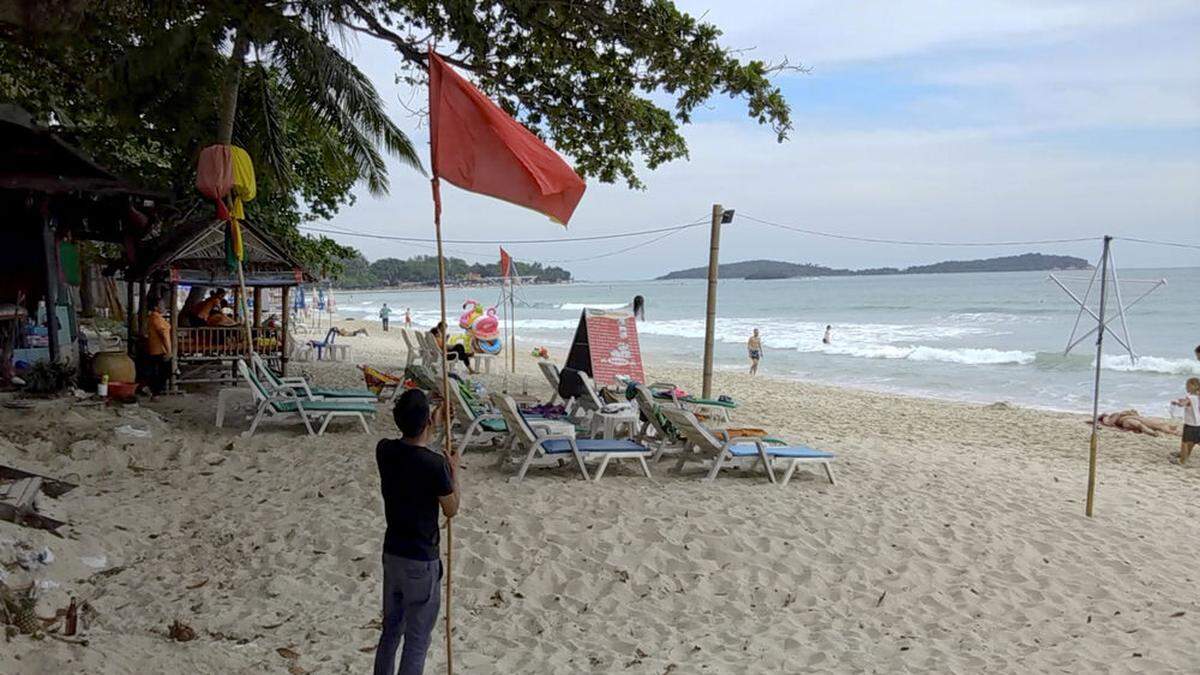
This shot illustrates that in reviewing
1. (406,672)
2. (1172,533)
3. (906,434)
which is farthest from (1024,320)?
(406,672)

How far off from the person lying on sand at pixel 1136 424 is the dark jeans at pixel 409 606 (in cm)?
1272

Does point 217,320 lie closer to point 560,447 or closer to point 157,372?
point 157,372

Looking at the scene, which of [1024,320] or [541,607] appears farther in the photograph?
[1024,320]

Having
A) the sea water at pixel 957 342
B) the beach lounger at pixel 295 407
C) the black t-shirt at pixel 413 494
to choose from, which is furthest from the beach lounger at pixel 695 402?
the black t-shirt at pixel 413 494

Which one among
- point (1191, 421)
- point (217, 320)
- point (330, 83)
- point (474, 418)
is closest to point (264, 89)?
point (330, 83)

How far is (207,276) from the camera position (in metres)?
11.0

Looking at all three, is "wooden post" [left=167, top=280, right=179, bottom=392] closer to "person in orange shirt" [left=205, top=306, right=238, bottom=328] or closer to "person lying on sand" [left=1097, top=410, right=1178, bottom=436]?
"person in orange shirt" [left=205, top=306, right=238, bottom=328]

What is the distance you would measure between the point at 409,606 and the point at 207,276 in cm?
933

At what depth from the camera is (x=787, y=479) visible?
7.23 meters

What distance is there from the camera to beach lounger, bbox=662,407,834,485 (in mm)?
7238

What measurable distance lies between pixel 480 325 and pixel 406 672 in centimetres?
1574

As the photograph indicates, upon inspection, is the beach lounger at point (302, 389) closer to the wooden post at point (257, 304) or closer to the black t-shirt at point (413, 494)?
the wooden post at point (257, 304)

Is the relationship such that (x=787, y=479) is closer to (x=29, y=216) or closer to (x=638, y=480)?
(x=638, y=480)

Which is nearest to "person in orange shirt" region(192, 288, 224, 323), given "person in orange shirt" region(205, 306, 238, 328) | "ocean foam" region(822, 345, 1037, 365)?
"person in orange shirt" region(205, 306, 238, 328)
